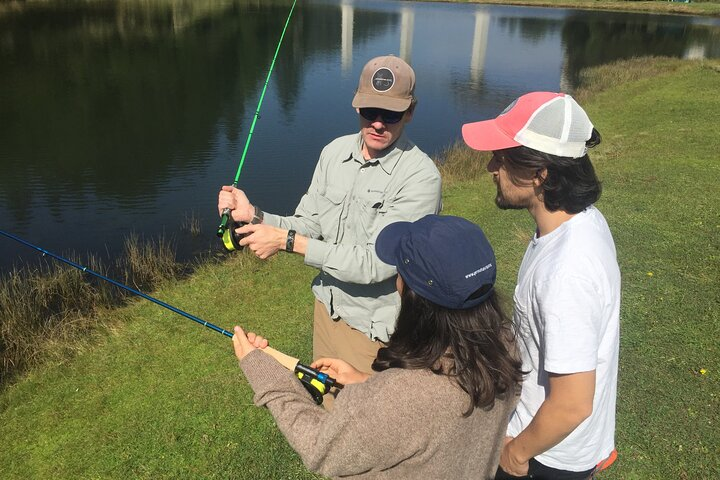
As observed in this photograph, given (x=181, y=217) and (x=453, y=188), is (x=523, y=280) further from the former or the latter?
(x=181, y=217)

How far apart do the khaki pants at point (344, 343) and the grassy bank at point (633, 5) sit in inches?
2369

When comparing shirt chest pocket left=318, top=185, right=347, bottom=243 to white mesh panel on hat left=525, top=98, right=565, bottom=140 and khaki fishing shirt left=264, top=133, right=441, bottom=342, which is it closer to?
khaki fishing shirt left=264, top=133, right=441, bottom=342

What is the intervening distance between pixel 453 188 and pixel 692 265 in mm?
3793

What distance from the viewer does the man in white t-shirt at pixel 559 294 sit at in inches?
53.7

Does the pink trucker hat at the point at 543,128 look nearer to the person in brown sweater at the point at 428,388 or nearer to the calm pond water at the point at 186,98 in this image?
the person in brown sweater at the point at 428,388

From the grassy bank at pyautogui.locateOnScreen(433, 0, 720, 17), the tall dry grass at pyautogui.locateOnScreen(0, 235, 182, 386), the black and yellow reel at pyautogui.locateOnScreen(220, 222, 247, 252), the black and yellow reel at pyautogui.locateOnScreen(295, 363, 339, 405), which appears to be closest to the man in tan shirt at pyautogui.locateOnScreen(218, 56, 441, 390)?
the black and yellow reel at pyautogui.locateOnScreen(220, 222, 247, 252)

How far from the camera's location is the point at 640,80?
55.5ft

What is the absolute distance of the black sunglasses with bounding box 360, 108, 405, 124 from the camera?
213 cm

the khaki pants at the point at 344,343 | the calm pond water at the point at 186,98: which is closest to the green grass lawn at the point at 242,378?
the khaki pants at the point at 344,343

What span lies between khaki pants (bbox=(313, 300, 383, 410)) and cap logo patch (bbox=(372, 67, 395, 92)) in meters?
1.01

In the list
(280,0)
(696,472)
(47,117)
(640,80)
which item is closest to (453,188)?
(696,472)

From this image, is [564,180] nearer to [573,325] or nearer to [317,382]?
[573,325]

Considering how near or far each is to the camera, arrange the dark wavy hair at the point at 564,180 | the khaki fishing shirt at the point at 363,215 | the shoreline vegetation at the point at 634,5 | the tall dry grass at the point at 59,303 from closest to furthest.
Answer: the dark wavy hair at the point at 564,180, the khaki fishing shirt at the point at 363,215, the tall dry grass at the point at 59,303, the shoreline vegetation at the point at 634,5

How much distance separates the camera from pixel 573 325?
1351 millimetres
